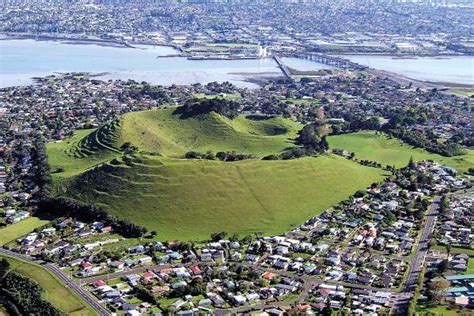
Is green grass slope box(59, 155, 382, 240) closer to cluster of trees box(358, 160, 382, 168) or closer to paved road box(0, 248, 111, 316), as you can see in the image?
cluster of trees box(358, 160, 382, 168)

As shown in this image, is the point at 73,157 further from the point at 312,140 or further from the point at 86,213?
the point at 312,140

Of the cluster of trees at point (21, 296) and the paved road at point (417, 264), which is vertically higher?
the cluster of trees at point (21, 296)

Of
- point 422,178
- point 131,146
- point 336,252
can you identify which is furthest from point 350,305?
point 131,146

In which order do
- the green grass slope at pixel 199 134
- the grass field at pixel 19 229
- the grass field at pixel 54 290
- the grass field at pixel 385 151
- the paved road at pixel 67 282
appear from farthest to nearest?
the grass field at pixel 385 151, the green grass slope at pixel 199 134, the grass field at pixel 19 229, the paved road at pixel 67 282, the grass field at pixel 54 290

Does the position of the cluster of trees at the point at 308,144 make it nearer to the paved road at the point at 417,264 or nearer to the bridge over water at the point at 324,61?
the paved road at the point at 417,264

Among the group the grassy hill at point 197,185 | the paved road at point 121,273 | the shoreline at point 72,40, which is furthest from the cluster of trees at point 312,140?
the shoreline at point 72,40

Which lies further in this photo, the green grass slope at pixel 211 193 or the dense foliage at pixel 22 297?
the green grass slope at pixel 211 193

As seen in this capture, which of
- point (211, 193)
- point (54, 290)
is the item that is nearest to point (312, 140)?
point (211, 193)
